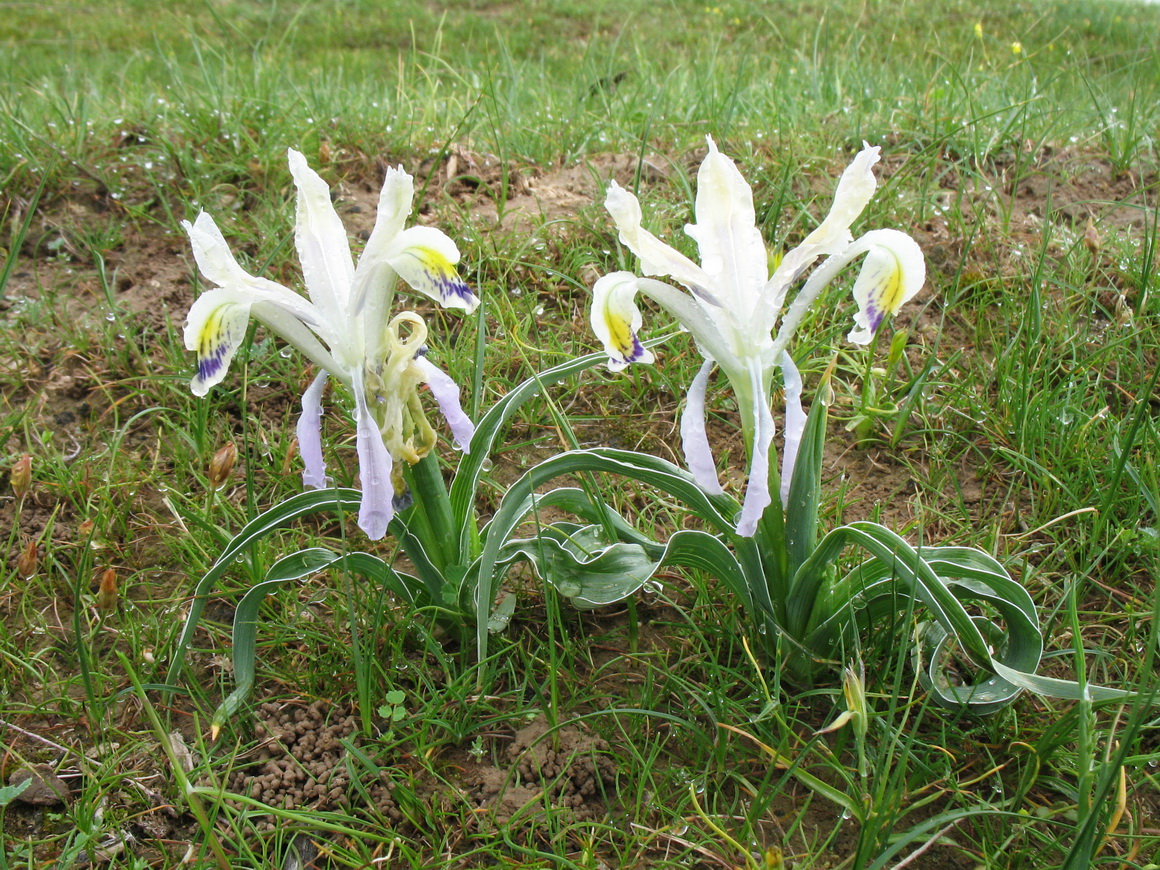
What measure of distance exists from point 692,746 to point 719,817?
0.17 m

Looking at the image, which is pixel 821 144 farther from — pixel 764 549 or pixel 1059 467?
pixel 764 549

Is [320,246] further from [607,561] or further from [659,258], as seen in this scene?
[607,561]

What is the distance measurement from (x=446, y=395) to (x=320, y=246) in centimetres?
37

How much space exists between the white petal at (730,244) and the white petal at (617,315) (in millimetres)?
149

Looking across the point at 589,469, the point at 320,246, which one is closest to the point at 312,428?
the point at 320,246

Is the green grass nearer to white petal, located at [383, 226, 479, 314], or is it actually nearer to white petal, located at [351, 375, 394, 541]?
white petal, located at [351, 375, 394, 541]

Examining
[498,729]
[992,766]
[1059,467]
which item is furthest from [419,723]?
[1059,467]

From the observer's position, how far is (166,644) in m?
1.98

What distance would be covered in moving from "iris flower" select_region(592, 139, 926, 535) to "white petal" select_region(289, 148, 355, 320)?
0.50m

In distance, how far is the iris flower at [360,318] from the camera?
1.55m

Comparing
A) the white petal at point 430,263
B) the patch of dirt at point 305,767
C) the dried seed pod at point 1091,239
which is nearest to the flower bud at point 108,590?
the patch of dirt at point 305,767

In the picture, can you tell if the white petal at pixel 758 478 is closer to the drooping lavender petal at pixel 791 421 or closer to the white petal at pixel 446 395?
the drooping lavender petal at pixel 791 421

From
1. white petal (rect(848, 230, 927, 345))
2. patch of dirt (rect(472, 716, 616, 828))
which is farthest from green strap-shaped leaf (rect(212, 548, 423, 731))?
white petal (rect(848, 230, 927, 345))

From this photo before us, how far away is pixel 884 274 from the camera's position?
1.49 m
